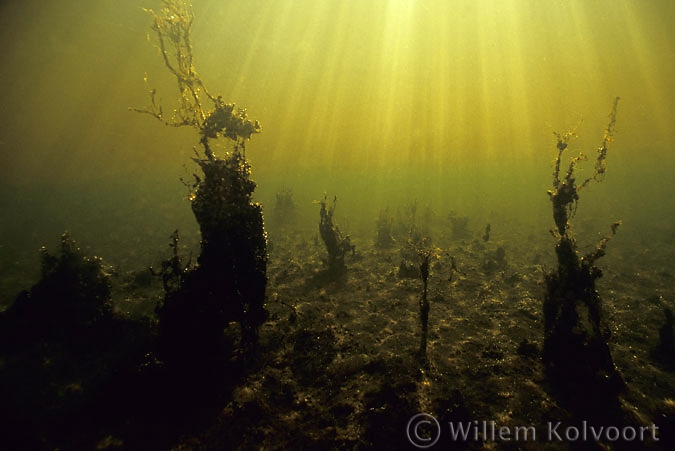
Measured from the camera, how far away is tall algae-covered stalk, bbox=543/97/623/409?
24.2ft

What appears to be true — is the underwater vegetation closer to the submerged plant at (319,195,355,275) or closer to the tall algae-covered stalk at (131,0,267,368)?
the tall algae-covered stalk at (131,0,267,368)

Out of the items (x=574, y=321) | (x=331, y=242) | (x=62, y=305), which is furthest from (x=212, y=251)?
(x=574, y=321)

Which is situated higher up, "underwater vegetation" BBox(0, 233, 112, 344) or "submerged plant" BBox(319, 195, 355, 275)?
"submerged plant" BBox(319, 195, 355, 275)

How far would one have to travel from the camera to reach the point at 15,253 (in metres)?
20.5

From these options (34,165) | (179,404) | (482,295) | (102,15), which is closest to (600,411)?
(482,295)

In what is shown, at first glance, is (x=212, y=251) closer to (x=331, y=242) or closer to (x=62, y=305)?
(x=62, y=305)

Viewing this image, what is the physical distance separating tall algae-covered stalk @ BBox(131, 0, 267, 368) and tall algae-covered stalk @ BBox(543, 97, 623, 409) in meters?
8.73

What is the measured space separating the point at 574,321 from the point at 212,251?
1063cm

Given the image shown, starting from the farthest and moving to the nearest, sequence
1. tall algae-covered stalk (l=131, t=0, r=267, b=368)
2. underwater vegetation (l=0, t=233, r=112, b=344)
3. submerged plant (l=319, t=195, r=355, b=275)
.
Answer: submerged plant (l=319, t=195, r=355, b=275), underwater vegetation (l=0, t=233, r=112, b=344), tall algae-covered stalk (l=131, t=0, r=267, b=368)

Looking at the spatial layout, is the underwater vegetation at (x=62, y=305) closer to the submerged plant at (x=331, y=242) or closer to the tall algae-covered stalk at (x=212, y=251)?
the tall algae-covered stalk at (x=212, y=251)

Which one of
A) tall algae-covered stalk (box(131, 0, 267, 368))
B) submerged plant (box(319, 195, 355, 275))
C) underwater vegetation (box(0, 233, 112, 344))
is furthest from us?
submerged plant (box(319, 195, 355, 275))

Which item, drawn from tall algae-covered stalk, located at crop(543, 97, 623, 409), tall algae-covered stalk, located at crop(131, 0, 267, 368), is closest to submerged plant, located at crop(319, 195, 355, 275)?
tall algae-covered stalk, located at crop(131, 0, 267, 368)

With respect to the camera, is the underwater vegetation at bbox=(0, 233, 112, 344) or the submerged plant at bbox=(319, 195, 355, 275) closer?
the underwater vegetation at bbox=(0, 233, 112, 344)

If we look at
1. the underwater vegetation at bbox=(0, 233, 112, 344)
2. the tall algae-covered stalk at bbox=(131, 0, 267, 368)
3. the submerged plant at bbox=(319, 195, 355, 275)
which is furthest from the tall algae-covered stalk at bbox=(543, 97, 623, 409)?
the underwater vegetation at bbox=(0, 233, 112, 344)
